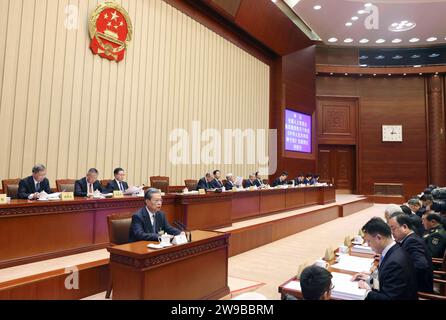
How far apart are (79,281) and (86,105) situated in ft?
11.3

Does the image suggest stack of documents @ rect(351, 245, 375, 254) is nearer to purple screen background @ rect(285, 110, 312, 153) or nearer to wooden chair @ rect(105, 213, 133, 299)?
wooden chair @ rect(105, 213, 133, 299)

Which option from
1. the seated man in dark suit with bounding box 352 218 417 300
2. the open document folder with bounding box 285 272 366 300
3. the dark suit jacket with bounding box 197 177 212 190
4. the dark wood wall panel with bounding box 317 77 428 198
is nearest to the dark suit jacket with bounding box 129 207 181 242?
the open document folder with bounding box 285 272 366 300

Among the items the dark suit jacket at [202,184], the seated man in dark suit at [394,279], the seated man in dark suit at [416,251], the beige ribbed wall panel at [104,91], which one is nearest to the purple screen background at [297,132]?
the beige ribbed wall panel at [104,91]

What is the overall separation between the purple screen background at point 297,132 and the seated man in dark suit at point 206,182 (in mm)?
4818

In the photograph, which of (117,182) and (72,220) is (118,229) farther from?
(117,182)

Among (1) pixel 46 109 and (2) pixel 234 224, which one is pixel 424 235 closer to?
(2) pixel 234 224

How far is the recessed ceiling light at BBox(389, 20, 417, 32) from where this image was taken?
10531 mm

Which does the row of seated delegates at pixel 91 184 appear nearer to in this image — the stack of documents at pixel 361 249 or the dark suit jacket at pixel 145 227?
the dark suit jacket at pixel 145 227

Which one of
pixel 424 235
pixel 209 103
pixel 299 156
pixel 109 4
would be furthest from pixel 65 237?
pixel 299 156

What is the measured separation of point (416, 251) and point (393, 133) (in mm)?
11519

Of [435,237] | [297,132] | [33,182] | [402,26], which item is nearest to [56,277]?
[33,182]

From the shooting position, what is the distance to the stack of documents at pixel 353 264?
206cm

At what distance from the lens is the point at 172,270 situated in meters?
2.23
